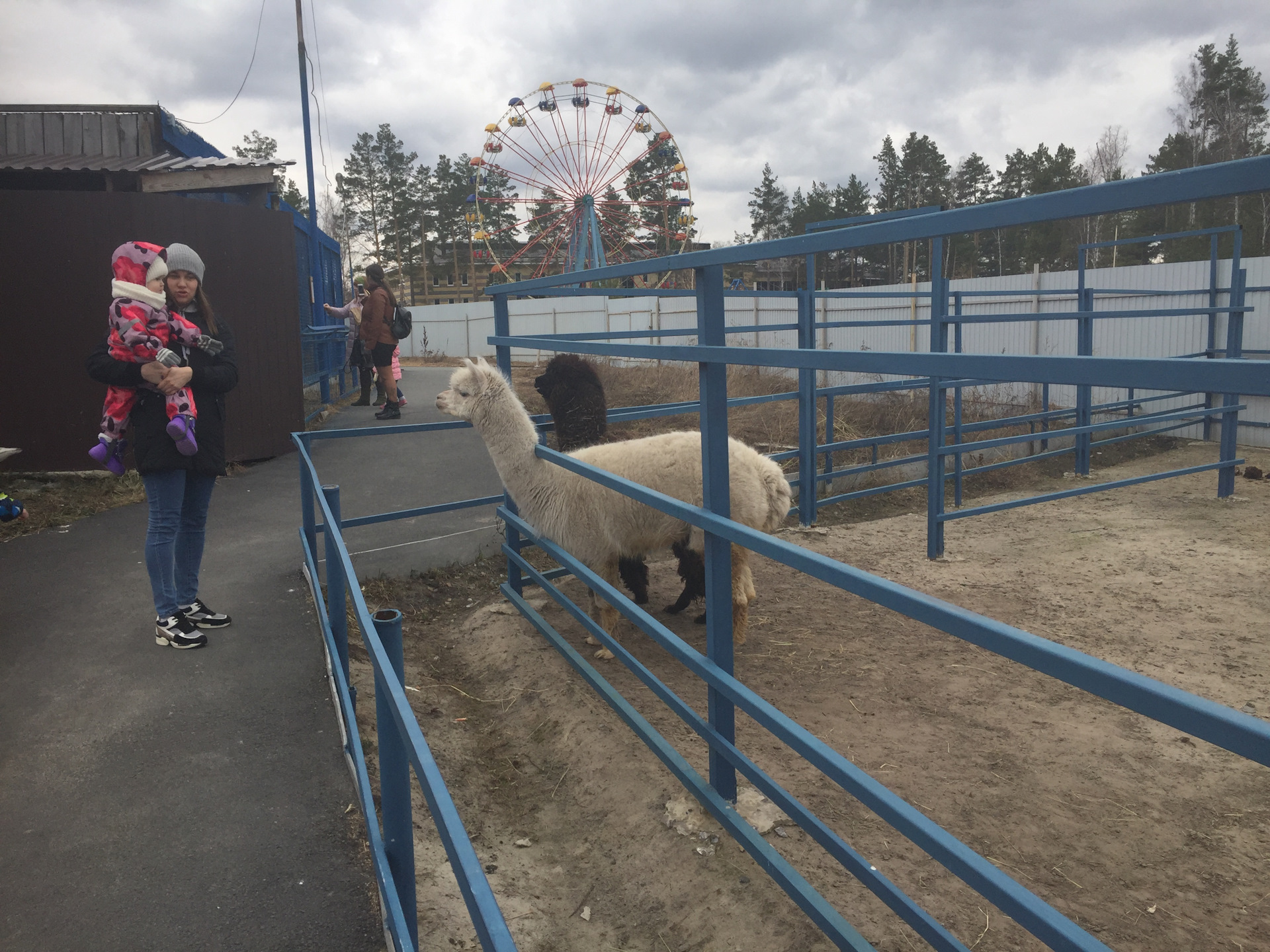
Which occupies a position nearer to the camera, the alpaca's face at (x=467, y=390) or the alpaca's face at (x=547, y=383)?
the alpaca's face at (x=467, y=390)

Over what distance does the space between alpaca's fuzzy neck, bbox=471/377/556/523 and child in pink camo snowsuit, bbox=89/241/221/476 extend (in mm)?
1340

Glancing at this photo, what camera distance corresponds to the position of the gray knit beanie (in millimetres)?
3789

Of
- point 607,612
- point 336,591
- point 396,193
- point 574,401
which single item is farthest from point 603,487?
point 396,193

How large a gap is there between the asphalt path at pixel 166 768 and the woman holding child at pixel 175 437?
13.6 inches

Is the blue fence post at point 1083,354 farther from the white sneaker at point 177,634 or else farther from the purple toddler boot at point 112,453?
the purple toddler boot at point 112,453

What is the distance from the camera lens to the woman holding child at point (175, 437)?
12.2 ft

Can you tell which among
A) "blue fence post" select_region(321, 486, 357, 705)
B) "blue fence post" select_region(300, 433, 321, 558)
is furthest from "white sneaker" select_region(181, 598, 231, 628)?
"blue fence post" select_region(321, 486, 357, 705)

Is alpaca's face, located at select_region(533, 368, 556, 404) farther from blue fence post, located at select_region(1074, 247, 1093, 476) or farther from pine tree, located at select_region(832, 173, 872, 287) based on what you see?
pine tree, located at select_region(832, 173, 872, 287)

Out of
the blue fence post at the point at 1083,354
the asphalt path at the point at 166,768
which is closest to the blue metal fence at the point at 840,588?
the asphalt path at the point at 166,768

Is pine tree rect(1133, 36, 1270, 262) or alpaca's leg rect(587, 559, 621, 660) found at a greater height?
pine tree rect(1133, 36, 1270, 262)

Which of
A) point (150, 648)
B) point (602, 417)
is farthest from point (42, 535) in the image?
point (602, 417)

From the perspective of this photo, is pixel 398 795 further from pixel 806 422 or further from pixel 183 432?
pixel 806 422

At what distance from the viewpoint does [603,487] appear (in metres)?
4.40

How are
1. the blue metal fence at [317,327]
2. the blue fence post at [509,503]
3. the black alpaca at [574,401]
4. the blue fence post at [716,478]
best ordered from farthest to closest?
the blue metal fence at [317,327], the black alpaca at [574,401], the blue fence post at [509,503], the blue fence post at [716,478]
